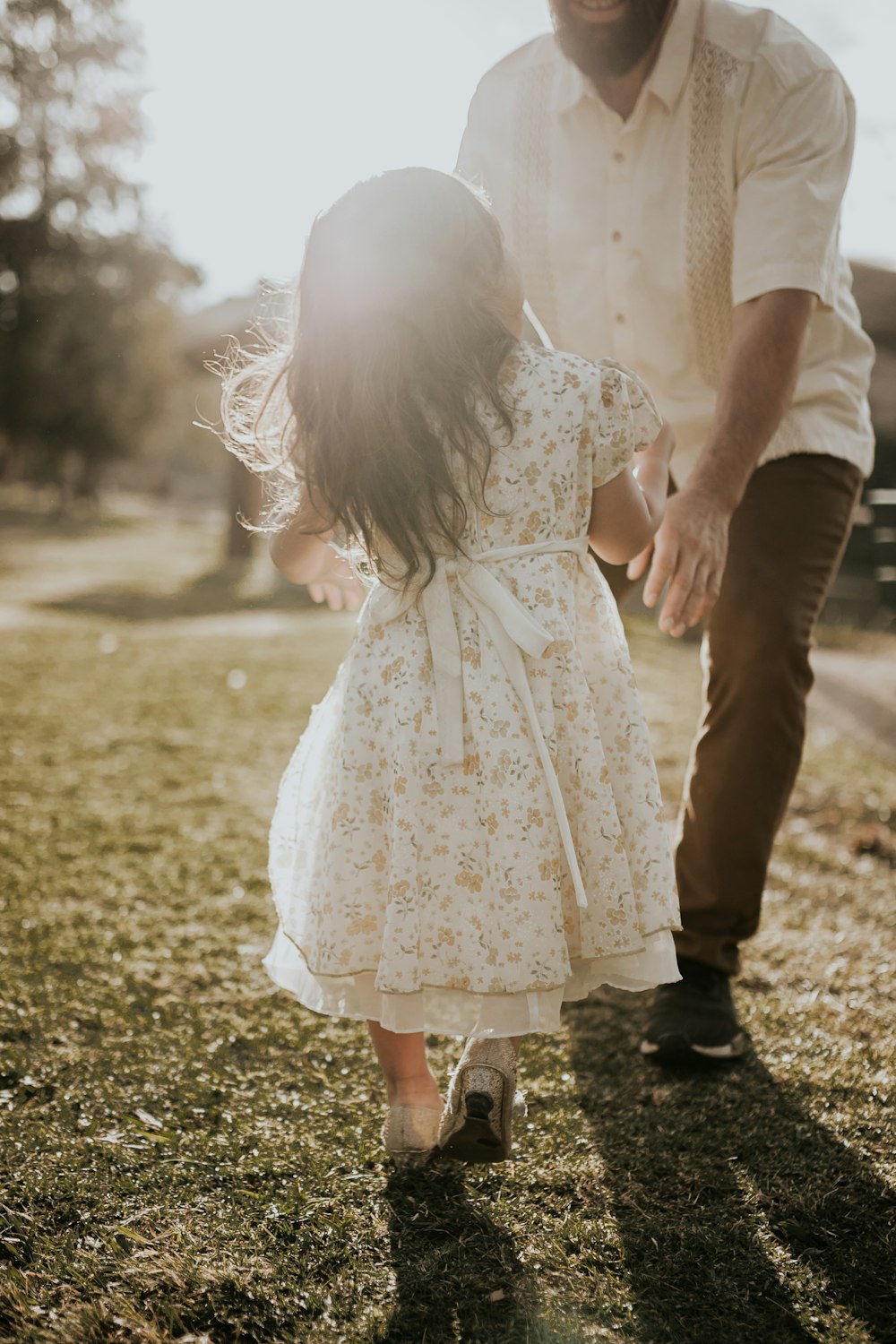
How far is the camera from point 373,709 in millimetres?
1863

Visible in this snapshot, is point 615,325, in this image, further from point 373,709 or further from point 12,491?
point 12,491

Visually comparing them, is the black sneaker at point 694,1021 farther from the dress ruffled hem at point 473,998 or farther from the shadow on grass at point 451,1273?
the shadow on grass at point 451,1273

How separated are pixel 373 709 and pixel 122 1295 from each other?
863 millimetres

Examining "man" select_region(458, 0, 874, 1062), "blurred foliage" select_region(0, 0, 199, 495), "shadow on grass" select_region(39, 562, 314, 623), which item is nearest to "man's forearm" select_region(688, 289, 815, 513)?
"man" select_region(458, 0, 874, 1062)

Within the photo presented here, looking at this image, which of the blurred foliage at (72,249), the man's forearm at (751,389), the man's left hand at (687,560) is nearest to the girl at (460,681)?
the man's left hand at (687,560)

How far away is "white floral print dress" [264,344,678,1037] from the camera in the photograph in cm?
177

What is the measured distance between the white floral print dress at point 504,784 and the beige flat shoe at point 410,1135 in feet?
0.44

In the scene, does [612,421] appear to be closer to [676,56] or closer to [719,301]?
[719,301]

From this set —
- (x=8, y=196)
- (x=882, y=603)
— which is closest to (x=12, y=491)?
(x=8, y=196)

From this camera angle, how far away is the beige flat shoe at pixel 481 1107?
170 centimetres

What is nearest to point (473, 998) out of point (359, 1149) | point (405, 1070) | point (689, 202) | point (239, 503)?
point (405, 1070)

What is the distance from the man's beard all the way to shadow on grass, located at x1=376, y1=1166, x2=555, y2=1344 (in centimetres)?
214

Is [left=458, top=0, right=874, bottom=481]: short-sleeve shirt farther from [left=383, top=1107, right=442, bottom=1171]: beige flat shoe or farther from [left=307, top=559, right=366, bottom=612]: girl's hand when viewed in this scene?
[left=383, top=1107, right=442, bottom=1171]: beige flat shoe

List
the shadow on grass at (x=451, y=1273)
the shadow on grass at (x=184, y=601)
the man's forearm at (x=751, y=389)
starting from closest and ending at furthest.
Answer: the shadow on grass at (x=451, y=1273) < the man's forearm at (x=751, y=389) < the shadow on grass at (x=184, y=601)
